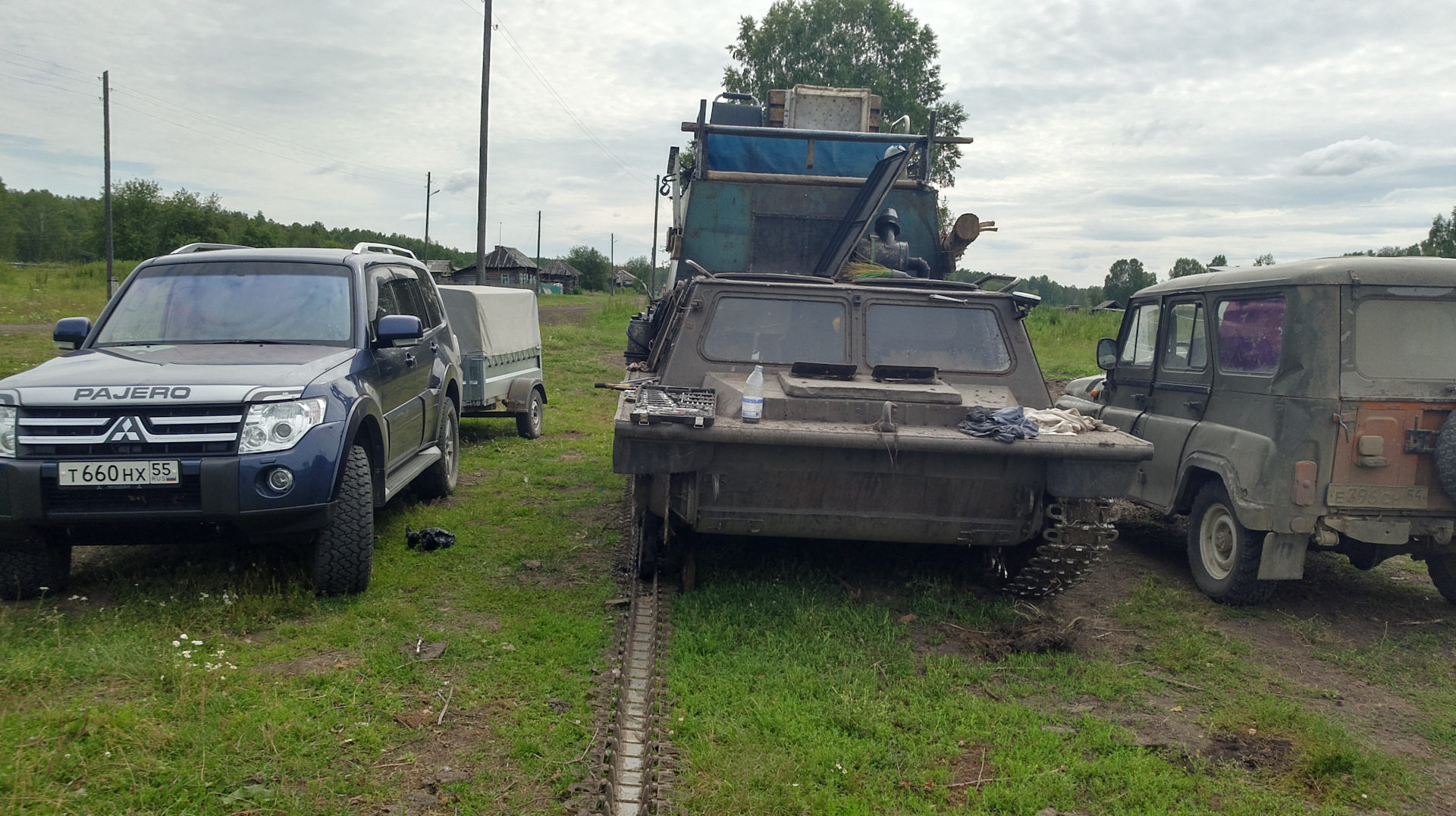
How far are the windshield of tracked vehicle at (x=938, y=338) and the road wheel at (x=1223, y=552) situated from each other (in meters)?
1.55

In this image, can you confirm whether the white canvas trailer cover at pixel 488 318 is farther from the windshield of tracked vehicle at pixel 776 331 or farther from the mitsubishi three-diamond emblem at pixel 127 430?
the mitsubishi three-diamond emblem at pixel 127 430

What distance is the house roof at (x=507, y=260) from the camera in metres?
77.6

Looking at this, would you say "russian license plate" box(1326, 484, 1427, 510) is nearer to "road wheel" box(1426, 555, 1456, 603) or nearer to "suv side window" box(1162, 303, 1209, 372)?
"road wheel" box(1426, 555, 1456, 603)

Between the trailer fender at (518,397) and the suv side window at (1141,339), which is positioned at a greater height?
the suv side window at (1141,339)

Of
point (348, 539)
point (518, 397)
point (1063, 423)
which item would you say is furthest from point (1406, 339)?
point (518, 397)

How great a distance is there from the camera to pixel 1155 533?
24.7 ft

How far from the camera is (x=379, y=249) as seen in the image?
6.93 metres

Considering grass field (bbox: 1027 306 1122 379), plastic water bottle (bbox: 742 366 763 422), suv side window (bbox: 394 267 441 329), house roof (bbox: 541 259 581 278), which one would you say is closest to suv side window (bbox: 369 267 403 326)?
suv side window (bbox: 394 267 441 329)

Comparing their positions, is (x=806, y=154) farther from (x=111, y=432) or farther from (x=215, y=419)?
(x=111, y=432)

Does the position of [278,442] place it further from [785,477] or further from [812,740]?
[812,740]

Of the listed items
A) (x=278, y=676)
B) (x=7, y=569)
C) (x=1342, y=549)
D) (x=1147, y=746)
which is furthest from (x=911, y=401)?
(x=7, y=569)

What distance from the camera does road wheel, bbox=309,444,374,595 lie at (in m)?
4.71

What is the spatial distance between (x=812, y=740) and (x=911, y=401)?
2063 millimetres

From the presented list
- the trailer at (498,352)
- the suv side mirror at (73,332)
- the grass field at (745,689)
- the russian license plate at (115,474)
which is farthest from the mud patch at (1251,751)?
the trailer at (498,352)
